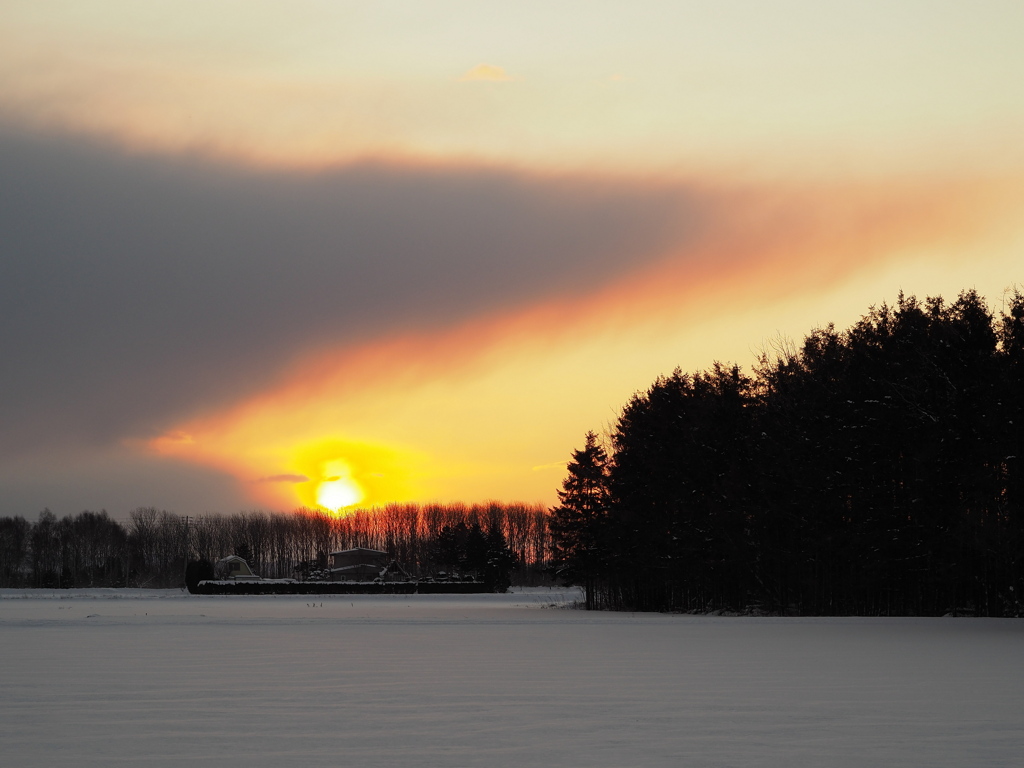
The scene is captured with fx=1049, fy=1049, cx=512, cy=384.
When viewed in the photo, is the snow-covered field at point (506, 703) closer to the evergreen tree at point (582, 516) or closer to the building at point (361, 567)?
the evergreen tree at point (582, 516)

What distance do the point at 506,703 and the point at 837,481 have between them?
3838 centimetres

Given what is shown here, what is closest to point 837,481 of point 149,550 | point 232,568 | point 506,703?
point 506,703

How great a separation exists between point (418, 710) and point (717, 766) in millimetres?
4791

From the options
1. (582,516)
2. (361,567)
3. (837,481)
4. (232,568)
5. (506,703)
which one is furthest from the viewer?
(361,567)

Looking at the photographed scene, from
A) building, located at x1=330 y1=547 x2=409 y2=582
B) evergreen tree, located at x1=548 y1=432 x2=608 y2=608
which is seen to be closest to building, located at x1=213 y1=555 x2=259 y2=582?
building, located at x1=330 y1=547 x2=409 y2=582

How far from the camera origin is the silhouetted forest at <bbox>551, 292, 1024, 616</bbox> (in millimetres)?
43656

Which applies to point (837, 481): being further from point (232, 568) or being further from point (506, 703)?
point (232, 568)

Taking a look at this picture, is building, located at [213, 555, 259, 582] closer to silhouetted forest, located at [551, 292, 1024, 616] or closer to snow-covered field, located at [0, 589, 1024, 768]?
silhouetted forest, located at [551, 292, 1024, 616]

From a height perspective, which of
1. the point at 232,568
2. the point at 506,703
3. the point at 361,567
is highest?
the point at 506,703

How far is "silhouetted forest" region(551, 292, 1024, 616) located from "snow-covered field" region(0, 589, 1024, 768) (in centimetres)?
1742

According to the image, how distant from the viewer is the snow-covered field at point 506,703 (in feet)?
33.6

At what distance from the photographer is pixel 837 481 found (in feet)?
161

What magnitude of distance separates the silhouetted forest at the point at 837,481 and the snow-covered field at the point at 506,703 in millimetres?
17421

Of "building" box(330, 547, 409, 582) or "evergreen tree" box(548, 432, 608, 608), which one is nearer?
"evergreen tree" box(548, 432, 608, 608)
